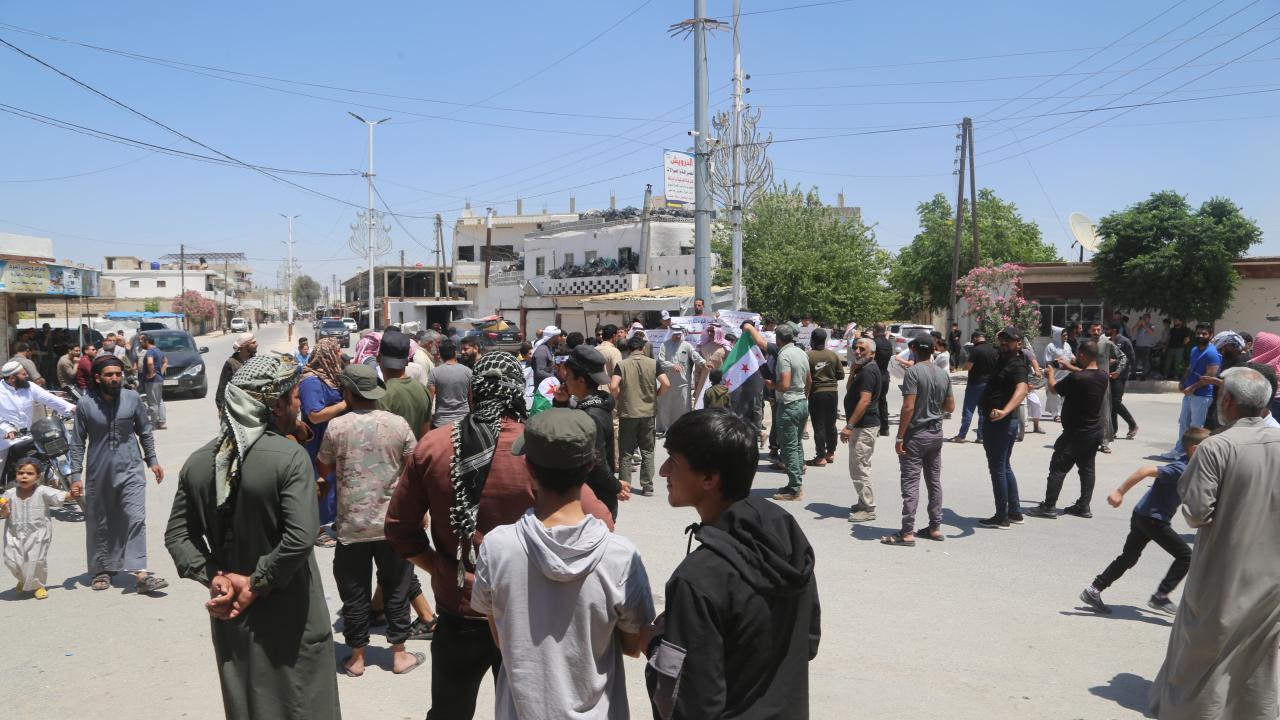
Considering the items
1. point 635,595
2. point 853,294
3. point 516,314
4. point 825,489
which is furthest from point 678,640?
→ point 516,314

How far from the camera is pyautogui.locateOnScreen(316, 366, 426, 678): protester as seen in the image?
5039 millimetres

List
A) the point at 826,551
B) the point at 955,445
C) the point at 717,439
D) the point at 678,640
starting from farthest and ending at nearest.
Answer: the point at 955,445 < the point at 826,551 < the point at 717,439 < the point at 678,640

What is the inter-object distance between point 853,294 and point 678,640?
31440 millimetres

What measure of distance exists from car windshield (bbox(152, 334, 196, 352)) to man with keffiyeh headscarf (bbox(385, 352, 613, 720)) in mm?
21729

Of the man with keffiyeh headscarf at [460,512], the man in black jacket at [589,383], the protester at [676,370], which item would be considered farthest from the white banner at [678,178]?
the man with keffiyeh headscarf at [460,512]

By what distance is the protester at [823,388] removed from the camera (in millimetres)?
11227

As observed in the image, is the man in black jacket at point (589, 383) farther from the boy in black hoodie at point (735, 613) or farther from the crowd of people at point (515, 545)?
the boy in black hoodie at point (735, 613)

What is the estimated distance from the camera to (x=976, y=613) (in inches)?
241

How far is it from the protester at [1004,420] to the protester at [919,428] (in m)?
0.66

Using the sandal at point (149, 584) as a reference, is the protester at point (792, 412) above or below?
above

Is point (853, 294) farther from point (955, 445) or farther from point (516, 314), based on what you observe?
point (516, 314)

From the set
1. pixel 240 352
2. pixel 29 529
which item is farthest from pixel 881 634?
pixel 240 352

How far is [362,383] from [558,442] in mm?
2955

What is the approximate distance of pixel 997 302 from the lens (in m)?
26.2
